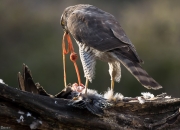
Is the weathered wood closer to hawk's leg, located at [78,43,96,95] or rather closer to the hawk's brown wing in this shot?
the hawk's brown wing

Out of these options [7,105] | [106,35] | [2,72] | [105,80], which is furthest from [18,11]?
[7,105]

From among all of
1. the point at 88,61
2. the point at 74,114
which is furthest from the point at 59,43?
the point at 74,114

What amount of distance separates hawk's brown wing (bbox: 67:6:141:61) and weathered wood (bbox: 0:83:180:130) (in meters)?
0.56

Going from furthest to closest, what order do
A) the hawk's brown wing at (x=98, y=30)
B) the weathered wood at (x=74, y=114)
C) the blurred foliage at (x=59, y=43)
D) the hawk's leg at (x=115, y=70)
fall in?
the blurred foliage at (x=59, y=43) → the hawk's leg at (x=115, y=70) → the hawk's brown wing at (x=98, y=30) → the weathered wood at (x=74, y=114)

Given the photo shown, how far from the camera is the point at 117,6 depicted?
20.0 metres

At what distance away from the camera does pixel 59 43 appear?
46.8ft

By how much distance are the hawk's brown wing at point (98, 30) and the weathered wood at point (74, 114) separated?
22.1 inches

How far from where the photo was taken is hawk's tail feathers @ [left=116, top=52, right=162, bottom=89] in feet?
18.5

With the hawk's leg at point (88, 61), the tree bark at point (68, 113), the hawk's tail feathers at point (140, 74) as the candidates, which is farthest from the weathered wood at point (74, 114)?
the hawk's leg at point (88, 61)

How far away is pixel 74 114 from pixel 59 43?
8.92 metres

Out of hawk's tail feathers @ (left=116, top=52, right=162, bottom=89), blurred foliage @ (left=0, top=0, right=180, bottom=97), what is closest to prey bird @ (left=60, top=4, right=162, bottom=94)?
hawk's tail feathers @ (left=116, top=52, right=162, bottom=89)

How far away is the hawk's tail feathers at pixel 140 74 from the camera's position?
563 cm

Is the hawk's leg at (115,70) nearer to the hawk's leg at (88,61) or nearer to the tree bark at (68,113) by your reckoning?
the hawk's leg at (88,61)

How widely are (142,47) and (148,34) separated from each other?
1.15 metres
